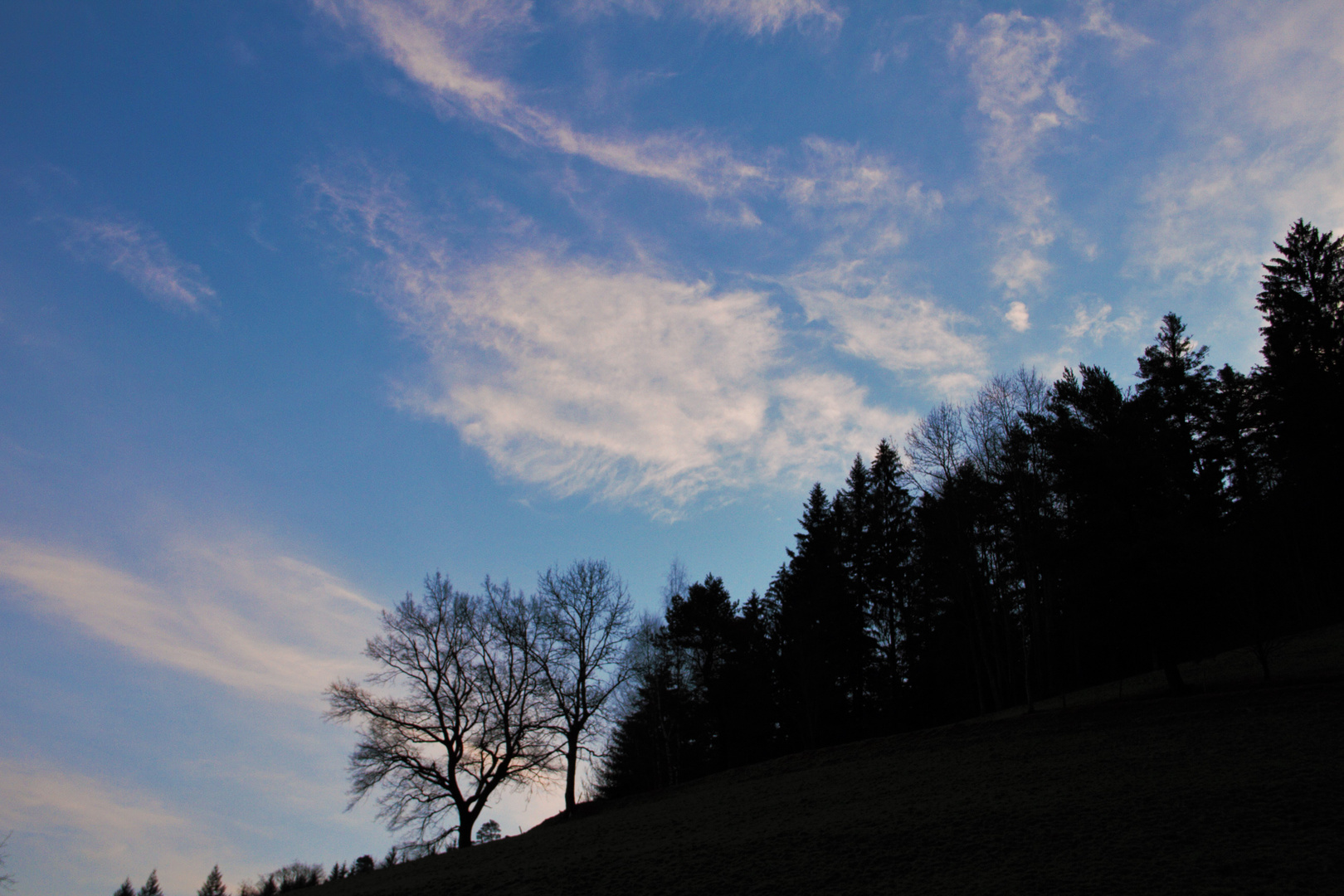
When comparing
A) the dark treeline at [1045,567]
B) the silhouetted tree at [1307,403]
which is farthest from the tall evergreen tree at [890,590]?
the silhouetted tree at [1307,403]

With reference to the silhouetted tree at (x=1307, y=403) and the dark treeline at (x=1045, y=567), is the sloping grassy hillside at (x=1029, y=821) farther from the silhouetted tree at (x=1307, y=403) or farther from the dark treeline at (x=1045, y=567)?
the silhouetted tree at (x=1307, y=403)

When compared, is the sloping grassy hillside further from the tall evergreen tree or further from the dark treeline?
the tall evergreen tree

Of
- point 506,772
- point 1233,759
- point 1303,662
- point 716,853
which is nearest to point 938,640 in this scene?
point 1303,662

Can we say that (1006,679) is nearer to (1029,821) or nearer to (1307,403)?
(1307,403)

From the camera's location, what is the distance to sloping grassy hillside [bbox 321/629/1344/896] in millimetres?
10039

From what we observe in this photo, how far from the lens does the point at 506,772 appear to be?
110ft

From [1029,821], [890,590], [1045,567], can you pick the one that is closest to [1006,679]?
[890,590]

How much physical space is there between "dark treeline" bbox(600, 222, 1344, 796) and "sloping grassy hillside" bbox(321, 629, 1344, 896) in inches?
169

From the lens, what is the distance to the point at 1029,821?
12.7m

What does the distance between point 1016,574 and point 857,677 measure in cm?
1490

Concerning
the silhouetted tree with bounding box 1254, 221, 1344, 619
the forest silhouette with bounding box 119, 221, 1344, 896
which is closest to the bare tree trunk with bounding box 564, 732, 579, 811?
the forest silhouette with bounding box 119, 221, 1344, 896

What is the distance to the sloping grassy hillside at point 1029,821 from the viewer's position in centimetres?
1004

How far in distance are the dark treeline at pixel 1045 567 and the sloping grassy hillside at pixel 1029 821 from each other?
169 inches

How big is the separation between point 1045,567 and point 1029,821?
15.4m
